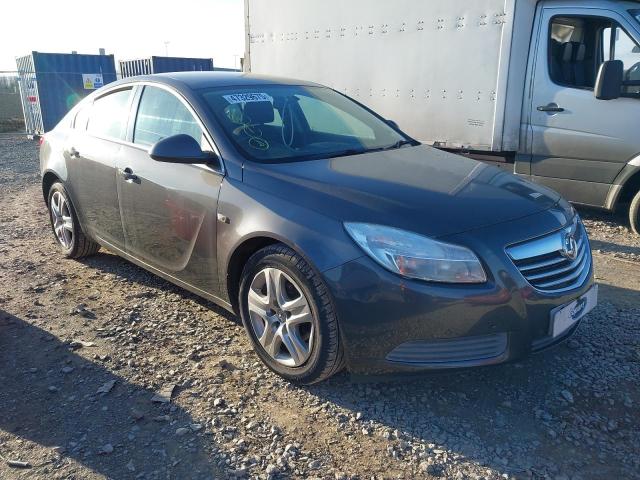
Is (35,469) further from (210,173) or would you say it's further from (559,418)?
(559,418)

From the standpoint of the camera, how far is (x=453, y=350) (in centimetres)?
267

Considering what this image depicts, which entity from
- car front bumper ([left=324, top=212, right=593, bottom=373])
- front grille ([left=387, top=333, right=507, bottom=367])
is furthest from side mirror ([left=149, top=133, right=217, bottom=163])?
front grille ([left=387, top=333, right=507, bottom=367])

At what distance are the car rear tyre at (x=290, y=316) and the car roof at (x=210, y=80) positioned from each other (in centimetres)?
146

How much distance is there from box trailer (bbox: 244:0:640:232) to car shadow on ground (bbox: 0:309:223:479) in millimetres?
4718

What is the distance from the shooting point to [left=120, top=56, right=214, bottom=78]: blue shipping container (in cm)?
1731

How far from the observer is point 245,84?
3990 mm

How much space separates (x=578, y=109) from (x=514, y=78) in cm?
75

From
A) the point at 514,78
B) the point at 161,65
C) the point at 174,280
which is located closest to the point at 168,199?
the point at 174,280

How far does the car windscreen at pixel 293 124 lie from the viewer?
3.47m

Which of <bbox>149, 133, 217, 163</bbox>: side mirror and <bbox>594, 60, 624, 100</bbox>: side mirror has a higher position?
<bbox>594, 60, 624, 100</bbox>: side mirror

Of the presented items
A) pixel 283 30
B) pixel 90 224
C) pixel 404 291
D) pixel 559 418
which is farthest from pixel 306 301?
pixel 283 30

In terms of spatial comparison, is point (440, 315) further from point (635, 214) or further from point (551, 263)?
point (635, 214)

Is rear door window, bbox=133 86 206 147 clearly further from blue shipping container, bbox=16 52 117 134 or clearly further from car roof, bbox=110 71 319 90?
blue shipping container, bbox=16 52 117 134

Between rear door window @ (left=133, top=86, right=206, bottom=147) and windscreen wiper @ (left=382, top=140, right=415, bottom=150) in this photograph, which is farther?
windscreen wiper @ (left=382, top=140, right=415, bottom=150)
